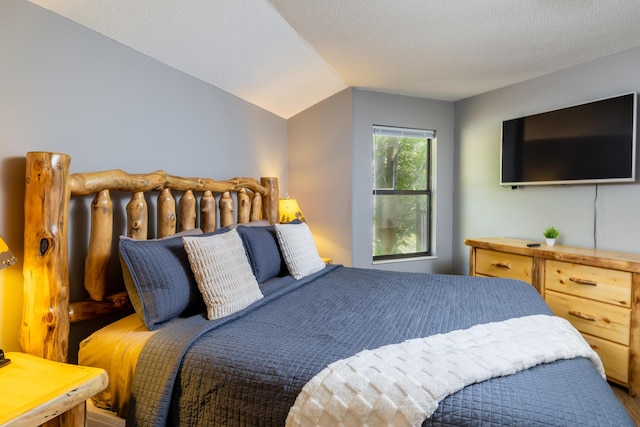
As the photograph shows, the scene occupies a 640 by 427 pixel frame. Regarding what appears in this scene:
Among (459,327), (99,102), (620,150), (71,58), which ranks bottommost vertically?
(459,327)

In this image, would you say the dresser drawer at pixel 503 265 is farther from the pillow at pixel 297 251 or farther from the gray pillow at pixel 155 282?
the gray pillow at pixel 155 282

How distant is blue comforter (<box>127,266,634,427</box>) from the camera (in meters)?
0.90

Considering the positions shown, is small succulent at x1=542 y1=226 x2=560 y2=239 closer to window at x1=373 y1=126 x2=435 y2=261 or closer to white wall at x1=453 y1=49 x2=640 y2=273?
white wall at x1=453 y1=49 x2=640 y2=273

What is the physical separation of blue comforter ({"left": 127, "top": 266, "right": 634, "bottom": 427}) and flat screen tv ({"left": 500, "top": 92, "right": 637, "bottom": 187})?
139cm

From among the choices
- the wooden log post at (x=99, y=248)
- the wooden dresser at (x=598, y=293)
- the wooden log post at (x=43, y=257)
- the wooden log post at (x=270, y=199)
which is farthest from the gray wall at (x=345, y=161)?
the wooden log post at (x=43, y=257)

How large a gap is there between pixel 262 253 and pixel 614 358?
233 cm

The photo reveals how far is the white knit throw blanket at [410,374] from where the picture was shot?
3.06 feet

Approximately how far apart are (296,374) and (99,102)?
1.60 metres

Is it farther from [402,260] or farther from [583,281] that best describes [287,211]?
[583,281]

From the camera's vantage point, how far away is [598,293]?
2318 mm

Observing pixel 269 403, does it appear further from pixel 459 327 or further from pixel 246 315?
pixel 459 327

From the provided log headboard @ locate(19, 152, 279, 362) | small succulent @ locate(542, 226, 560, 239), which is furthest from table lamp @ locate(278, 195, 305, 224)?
small succulent @ locate(542, 226, 560, 239)

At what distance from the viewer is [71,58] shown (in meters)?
1.63

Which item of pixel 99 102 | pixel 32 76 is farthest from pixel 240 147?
pixel 32 76
